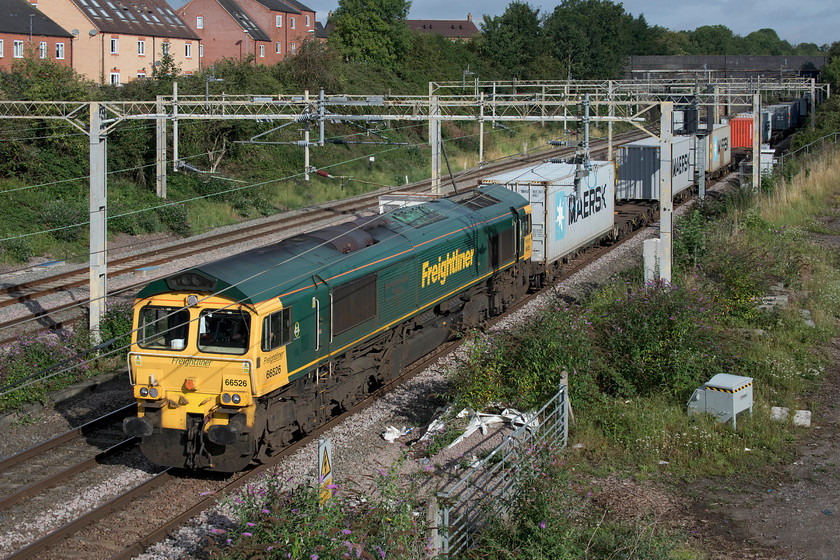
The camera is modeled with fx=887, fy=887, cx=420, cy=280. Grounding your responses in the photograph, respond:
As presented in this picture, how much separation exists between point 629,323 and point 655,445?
9.41ft

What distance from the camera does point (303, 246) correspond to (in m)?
14.2

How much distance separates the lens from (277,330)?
12109mm

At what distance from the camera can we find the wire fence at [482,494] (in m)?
8.41

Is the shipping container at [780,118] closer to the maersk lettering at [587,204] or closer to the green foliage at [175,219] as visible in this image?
the maersk lettering at [587,204]

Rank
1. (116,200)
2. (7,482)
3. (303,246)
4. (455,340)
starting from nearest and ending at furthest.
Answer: (7,482), (303,246), (455,340), (116,200)

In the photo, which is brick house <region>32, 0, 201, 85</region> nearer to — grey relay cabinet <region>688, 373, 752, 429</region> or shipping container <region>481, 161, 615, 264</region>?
shipping container <region>481, 161, 615, 264</region>

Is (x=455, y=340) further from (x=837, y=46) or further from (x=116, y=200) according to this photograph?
(x=837, y=46)

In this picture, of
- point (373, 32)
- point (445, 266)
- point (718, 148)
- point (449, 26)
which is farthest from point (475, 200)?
point (449, 26)

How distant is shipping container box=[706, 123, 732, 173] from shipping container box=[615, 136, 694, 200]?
5873mm

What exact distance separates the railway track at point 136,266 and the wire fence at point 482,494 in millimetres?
8237

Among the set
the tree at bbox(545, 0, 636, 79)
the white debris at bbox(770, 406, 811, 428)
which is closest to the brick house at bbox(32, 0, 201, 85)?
the tree at bbox(545, 0, 636, 79)

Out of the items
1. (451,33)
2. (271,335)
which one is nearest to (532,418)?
(271,335)

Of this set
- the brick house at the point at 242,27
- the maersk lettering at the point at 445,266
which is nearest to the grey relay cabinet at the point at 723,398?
the maersk lettering at the point at 445,266

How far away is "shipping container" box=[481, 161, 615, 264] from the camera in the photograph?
916 inches
